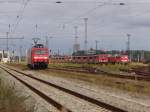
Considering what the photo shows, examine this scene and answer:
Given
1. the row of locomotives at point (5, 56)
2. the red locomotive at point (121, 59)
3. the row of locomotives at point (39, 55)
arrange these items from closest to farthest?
the row of locomotives at point (39, 55)
the red locomotive at point (121, 59)
the row of locomotives at point (5, 56)

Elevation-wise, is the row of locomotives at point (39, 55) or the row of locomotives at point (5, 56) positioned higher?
the row of locomotives at point (39, 55)

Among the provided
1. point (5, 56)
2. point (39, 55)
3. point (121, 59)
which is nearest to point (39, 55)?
point (39, 55)

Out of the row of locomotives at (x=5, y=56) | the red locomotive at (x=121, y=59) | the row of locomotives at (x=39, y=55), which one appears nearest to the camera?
the row of locomotives at (x=39, y=55)

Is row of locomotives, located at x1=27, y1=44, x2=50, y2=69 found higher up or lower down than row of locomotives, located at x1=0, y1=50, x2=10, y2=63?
higher up

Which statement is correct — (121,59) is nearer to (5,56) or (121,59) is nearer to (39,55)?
(39,55)

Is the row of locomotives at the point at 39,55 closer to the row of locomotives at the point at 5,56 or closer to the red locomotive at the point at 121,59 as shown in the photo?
the red locomotive at the point at 121,59

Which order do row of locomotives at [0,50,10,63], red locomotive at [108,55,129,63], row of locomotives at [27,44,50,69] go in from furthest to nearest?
row of locomotives at [0,50,10,63], red locomotive at [108,55,129,63], row of locomotives at [27,44,50,69]

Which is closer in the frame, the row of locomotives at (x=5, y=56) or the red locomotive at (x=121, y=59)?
the red locomotive at (x=121, y=59)

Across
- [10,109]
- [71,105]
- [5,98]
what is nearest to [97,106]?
[71,105]

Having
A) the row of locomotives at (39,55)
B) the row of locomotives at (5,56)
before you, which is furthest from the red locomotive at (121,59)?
the row of locomotives at (5,56)

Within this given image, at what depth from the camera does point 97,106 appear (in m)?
17.2

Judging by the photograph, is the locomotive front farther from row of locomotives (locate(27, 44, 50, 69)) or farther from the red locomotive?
the red locomotive

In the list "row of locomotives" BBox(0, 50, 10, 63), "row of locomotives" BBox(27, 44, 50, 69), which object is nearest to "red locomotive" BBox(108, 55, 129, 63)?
"row of locomotives" BBox(27, 44, 50, 69)

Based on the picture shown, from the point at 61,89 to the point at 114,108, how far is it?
11480mm
